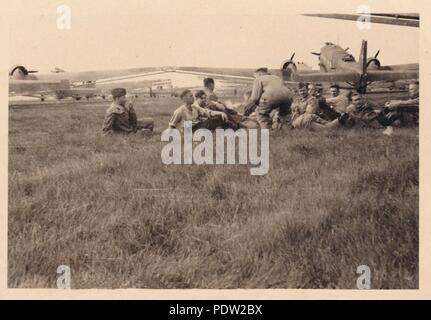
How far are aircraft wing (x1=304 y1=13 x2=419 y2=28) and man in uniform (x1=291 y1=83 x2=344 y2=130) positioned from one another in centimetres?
74

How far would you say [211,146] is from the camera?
17.4ft

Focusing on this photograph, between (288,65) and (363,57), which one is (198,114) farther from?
(363,57)

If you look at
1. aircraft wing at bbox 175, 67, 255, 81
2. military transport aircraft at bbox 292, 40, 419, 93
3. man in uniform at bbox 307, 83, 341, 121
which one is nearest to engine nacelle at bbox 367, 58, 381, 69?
military transport aircraft at bbox 292, 40, 419, 93

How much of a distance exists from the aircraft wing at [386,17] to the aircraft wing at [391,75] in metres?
0.43

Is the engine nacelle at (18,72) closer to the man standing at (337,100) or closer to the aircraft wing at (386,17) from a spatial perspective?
the aircraft wing at (386,17)

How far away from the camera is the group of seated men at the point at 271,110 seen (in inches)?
213

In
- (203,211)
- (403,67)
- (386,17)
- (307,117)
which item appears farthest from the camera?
(307,117)

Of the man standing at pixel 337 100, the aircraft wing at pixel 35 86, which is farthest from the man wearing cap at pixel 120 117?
the man standing at pixel 337 100

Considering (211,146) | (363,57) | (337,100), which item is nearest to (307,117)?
(337,100)

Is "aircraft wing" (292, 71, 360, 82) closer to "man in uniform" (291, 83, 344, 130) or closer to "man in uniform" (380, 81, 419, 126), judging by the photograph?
"man in uniform" (291, 83, 344, 130)

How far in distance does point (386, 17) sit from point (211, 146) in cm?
203

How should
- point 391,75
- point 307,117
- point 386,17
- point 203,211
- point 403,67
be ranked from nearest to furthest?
point 203,211 → point 386,17 → point 403,67 → point 391,75 → point 307,117

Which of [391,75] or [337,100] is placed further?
[337,100]

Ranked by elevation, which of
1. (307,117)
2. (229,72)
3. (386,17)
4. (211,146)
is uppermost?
(386,17)
